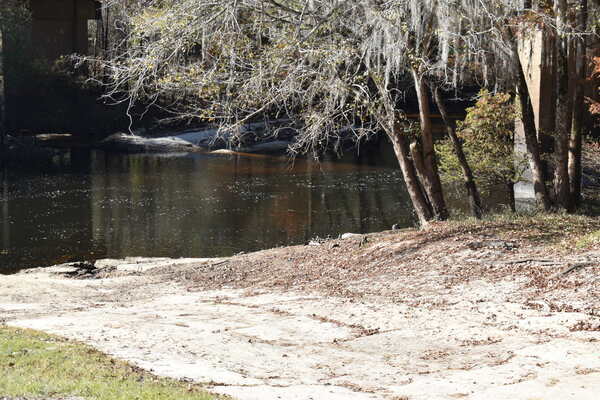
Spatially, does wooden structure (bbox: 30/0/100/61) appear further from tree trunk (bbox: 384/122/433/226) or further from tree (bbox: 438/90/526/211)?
tree trunk (bbox: 384/122/433/226)

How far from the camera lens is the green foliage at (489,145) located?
1850cm

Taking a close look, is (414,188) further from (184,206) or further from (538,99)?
(184,206)

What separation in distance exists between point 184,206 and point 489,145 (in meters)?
10.9

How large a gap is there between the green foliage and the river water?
4.55 meters

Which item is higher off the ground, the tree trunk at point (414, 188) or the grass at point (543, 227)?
the tree trunk at point (414, 188)

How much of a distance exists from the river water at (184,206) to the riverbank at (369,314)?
202 inches

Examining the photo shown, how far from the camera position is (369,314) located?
34.8 ft

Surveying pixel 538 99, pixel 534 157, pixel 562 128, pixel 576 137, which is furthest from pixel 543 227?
pixel 538 99

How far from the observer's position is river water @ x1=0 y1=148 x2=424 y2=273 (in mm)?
21453

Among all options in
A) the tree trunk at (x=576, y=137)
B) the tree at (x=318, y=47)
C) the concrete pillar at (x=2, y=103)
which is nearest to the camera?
the tree at (x=318, y=47)

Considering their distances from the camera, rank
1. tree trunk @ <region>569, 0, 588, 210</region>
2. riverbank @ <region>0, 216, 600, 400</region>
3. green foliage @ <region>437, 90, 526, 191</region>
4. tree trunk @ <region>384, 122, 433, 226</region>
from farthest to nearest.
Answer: green foliage @ <region>437, 90, 526, 191</region> → tree trunk @ <region>569, 0, 588, 210</region> → tree trunk @ <region>384, 122, 433, 226</region> → riverbank @ <region>0, 216, 600, 400</region>

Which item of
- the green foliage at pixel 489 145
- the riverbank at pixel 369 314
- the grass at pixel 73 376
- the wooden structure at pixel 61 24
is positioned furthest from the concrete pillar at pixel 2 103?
the grass at pixel 73 376

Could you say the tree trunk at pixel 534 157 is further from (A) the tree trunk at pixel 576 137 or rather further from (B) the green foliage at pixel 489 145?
(B) the green foliage at pixel 489 145

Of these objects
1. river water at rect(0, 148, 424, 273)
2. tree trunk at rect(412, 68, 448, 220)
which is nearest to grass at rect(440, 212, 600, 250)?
tree trunk at rect(412, 68, 448, 220)
